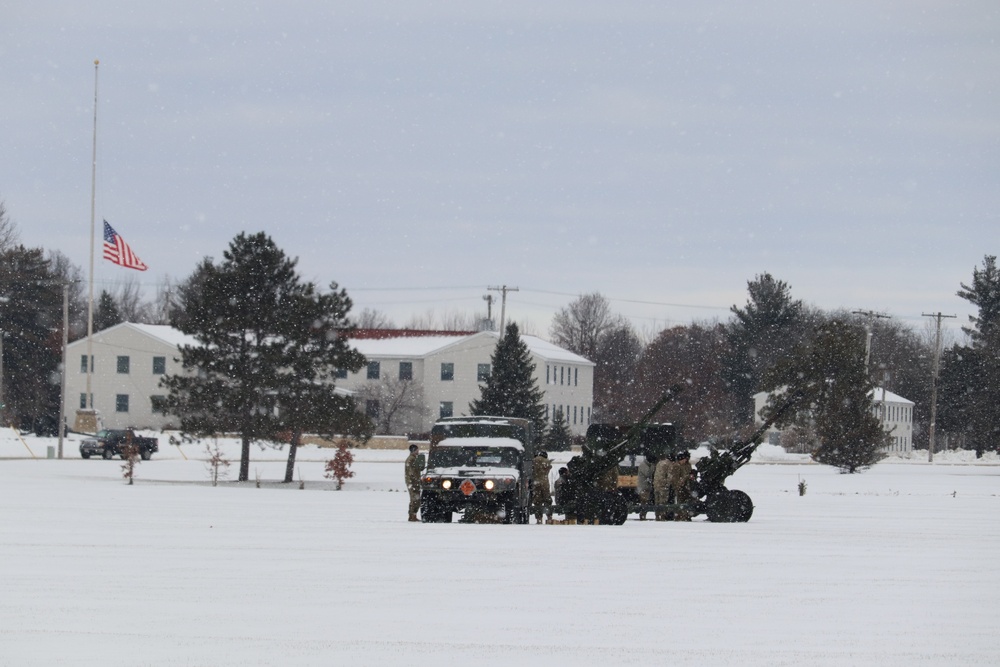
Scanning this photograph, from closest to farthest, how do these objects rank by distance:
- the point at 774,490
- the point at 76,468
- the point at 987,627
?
the point at 987,627 < the point at 774,490 < the point at 76,468

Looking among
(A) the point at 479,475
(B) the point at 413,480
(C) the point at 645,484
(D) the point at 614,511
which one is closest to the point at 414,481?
(B) the point at 413,480

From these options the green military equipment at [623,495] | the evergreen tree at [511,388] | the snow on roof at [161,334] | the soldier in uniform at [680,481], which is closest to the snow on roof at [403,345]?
the snow on roof at [161,334]

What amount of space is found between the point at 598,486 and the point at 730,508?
9.02 feet

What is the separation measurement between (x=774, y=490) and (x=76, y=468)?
87.7 ft

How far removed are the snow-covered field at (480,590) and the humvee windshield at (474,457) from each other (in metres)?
1.47

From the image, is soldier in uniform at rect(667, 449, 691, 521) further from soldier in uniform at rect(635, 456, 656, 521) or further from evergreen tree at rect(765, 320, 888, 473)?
evergreen tree at rect(765, 320, 888, 473)

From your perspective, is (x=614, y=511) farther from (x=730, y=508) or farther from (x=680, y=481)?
(x=730, y=508)

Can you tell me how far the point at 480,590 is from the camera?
15.5m

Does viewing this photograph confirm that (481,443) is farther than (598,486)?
No

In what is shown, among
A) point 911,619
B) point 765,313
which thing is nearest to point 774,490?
point 911,619

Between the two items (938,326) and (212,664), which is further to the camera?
(938,326)

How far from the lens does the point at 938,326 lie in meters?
97.4

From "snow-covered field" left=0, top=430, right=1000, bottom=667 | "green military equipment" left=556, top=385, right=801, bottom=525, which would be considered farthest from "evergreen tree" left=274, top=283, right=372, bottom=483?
"green military equipment" left=556, top=385, right=801, bottom=525

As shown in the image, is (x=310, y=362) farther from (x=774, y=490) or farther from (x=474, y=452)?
(x=474, y=452)
